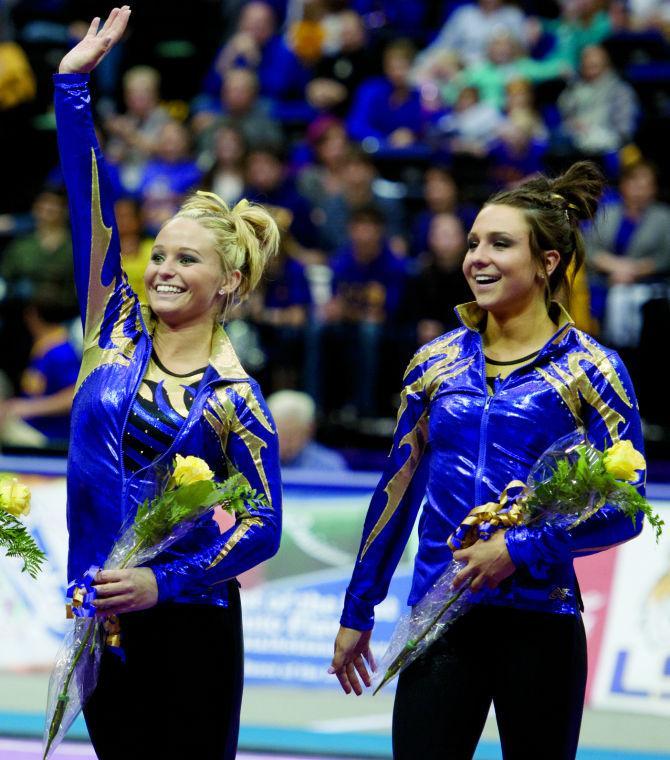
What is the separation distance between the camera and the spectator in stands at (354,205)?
912 cm

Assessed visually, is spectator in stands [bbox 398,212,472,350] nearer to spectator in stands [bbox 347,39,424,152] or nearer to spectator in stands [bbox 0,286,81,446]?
spectator in stands [bbox 0,286,81,446]

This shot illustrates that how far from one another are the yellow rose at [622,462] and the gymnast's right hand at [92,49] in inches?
62.8

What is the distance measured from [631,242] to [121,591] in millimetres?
5937

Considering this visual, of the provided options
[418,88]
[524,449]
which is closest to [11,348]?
[418,88]

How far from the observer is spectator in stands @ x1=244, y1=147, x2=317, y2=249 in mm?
9062

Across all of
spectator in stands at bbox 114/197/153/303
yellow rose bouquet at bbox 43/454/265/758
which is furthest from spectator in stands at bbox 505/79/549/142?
yellow rose bouquet at bbox 43/454/265/758

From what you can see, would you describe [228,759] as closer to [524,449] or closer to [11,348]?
[524,449]

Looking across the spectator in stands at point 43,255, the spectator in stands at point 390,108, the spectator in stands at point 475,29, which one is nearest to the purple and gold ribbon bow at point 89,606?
the spectator in stands at point 43,255

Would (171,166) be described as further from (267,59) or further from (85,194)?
(85,194)

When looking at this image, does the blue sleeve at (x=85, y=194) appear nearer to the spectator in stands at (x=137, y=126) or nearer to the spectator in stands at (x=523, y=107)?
the spectator in stands at (x=523, y=107)

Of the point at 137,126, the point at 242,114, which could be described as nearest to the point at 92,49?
the point at 242,114

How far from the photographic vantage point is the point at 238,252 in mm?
3709

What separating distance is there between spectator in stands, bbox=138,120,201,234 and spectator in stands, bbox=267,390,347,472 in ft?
10.9

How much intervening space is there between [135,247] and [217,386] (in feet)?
16.4
